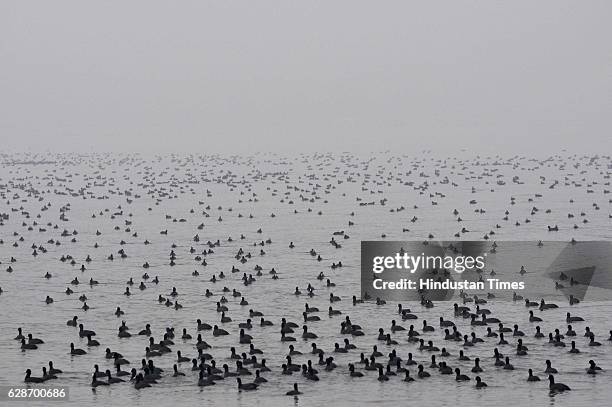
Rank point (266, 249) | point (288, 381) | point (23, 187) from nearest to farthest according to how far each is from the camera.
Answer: point (288, 381), point (266, 249), point (23, 187)

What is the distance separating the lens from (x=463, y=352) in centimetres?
4609

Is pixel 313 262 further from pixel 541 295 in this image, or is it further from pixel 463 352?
pixel 463 352

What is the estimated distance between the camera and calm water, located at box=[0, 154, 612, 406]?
4191 centimetres

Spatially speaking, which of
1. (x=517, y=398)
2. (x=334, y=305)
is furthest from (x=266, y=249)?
(x=517, y=398)

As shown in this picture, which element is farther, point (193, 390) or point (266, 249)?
point (266, 249)

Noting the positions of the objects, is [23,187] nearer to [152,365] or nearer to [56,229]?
[56,229]

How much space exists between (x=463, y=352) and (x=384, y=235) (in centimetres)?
3492

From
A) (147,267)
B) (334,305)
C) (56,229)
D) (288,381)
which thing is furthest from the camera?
(56,229)

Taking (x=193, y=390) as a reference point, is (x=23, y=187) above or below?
above

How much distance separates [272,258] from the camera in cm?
7275

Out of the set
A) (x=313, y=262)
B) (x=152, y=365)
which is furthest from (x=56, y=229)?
(x=152, y=365)

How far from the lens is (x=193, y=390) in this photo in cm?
4138

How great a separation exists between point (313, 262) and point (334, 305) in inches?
534

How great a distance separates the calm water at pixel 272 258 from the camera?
41.9 metres
